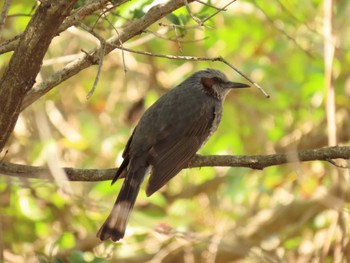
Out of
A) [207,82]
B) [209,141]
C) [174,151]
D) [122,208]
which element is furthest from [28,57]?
[209,141]

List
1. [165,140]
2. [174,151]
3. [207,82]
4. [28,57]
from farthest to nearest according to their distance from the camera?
[207,82]
[165,140]
[174,151]
[28,57]

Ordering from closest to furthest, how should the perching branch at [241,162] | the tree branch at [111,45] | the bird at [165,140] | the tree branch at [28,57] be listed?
the tree branch at [28,57], the tree branch at [111,45], the perching branch at [241,162], the bird at [165,140]

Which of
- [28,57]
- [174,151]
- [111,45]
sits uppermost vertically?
[174,151]

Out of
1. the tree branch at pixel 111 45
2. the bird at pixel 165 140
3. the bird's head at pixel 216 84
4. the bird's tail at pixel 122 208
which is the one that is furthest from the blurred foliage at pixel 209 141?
the tree branch at pixel 111 45

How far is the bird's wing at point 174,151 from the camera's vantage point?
4531mm

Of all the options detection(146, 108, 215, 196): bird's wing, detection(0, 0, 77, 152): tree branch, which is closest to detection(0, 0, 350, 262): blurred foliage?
detection(146, 108, 215, 196): bird's wing

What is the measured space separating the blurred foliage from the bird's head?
0.76ft

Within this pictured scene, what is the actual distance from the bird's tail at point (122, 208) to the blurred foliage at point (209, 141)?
1116 millimetres

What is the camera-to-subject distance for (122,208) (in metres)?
4.27

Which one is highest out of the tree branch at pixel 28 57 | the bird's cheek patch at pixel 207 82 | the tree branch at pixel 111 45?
the bird's cheek patch at pixel 207 82

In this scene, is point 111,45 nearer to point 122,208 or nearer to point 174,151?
point 122,208

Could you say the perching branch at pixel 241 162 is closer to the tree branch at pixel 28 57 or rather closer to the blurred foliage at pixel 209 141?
the tree branch at pixel 28 57

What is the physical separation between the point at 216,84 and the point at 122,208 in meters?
1.82

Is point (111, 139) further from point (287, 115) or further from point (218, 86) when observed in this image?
point (287, 115)
